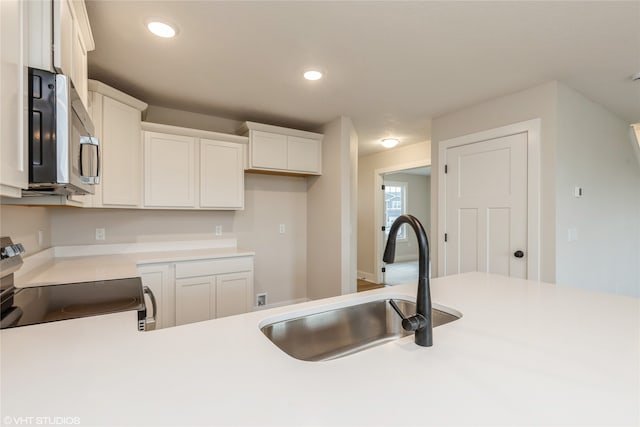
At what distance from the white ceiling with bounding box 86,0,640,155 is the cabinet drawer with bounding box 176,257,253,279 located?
5.10 feet

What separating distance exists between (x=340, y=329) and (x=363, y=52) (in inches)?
71.4

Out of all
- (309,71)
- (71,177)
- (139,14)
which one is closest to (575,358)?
(71,177)

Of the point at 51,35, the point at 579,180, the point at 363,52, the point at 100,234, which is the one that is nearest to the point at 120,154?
the point at 100,234

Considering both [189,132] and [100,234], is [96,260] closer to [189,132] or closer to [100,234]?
[100,234]

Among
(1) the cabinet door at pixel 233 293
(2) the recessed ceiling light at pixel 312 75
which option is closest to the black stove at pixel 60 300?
(1) the cabinet door at pixel 233 293

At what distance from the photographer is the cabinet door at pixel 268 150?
10.8 feet

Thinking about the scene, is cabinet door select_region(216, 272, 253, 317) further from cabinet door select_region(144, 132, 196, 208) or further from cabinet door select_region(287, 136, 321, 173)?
cabinet door select_region(287, 136, 321, 173)

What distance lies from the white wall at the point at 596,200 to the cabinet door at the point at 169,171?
3287 millimetres

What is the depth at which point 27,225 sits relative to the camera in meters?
1.98

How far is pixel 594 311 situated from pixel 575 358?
0.54 metres

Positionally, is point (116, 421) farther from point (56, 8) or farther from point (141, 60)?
point (141, 60)

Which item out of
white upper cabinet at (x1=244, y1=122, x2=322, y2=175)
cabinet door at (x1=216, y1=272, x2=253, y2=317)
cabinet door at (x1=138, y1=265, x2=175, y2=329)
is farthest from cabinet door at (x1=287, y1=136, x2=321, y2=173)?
cabinet door at (x1=138, y1=265, x2=175, y2=329)

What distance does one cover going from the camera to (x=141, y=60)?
2.19 m

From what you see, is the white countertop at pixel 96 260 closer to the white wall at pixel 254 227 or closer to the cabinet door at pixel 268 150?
the white wall at pixel 254 227
